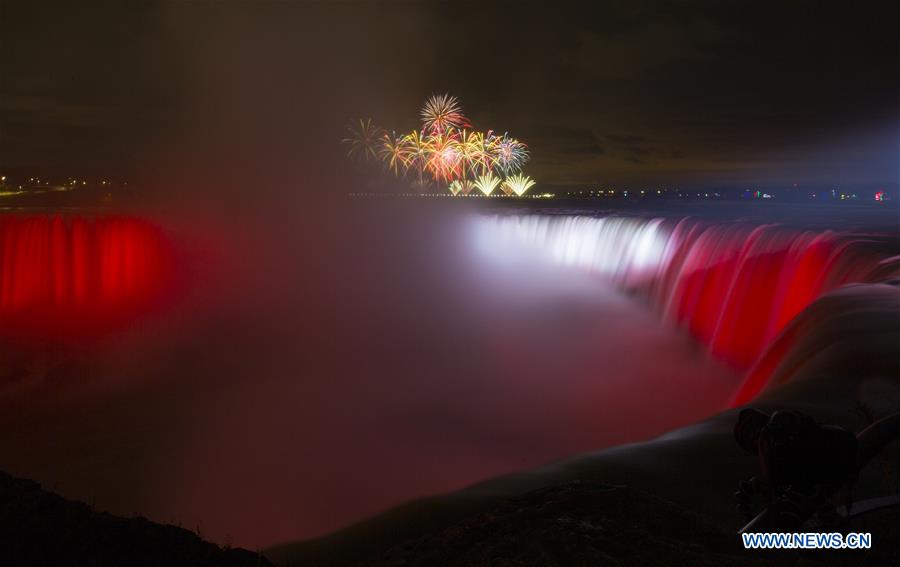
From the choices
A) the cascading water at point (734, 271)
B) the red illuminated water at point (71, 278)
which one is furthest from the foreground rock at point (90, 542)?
the red illuminated water at point (71, 278)

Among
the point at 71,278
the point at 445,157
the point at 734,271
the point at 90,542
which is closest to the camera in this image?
the point at 90,542

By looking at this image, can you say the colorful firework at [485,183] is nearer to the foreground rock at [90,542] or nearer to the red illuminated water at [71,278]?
the red illuminated water at [71,278]

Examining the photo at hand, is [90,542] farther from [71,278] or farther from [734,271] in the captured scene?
[71,278]

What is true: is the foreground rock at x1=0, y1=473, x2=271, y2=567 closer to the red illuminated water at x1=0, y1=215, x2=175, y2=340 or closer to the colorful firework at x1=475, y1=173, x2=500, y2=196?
the red illuminated water at x1=0, y1=215, x2=175, y2=340

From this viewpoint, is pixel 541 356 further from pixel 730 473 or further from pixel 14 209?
pixel 14 209

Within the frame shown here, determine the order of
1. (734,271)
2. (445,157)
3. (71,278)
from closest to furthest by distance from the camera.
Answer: (734,271) → (71,278) → (445,157)

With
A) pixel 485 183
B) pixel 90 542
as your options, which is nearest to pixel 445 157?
pixel 485 183
